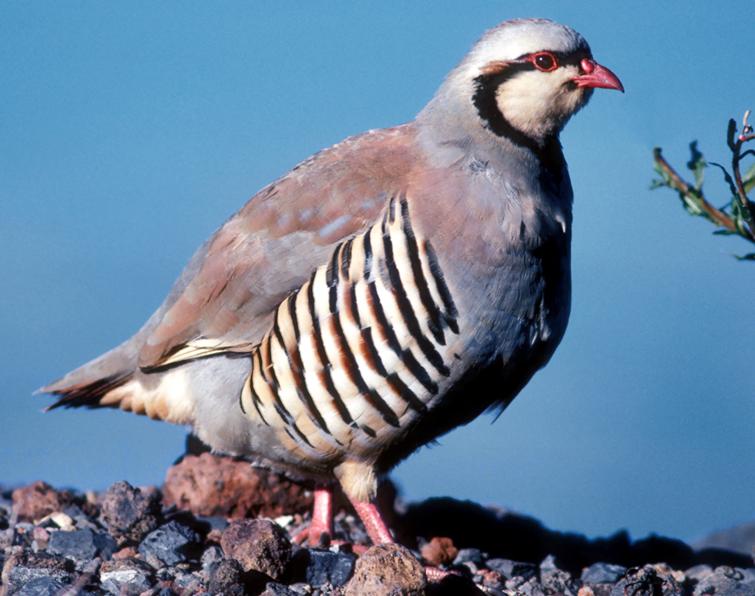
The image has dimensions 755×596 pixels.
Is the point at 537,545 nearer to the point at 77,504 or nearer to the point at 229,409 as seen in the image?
the point at 229,409

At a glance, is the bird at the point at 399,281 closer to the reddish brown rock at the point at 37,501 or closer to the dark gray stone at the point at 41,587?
the reddish brown rock at the point at 37,501

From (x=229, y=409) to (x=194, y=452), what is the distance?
4.12 ft

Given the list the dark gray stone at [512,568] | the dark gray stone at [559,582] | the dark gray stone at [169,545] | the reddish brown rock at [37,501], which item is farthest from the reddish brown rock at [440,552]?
the reddish brown rock at [37,501]

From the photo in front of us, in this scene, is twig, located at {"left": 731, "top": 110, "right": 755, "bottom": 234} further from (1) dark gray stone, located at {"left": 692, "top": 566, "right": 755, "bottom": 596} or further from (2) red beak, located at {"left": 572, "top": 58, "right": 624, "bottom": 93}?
(1) dark gray stone, located at {"left": 692, "top": 566, "right": 755, "bottom": 596}

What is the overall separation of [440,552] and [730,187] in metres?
2.44

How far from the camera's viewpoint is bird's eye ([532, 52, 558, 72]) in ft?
15.6

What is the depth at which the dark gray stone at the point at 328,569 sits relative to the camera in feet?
14.9

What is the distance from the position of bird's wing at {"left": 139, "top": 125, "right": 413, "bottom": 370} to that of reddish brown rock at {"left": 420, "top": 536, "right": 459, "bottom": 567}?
1.42 metres

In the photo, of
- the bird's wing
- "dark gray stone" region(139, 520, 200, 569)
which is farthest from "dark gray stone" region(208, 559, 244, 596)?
the bird's wing

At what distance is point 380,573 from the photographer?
3.81 m

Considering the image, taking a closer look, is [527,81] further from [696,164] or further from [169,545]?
[169,545]

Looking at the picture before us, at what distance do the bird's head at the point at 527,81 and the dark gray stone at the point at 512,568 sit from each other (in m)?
2.06

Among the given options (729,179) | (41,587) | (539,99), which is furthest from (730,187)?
(41,587)

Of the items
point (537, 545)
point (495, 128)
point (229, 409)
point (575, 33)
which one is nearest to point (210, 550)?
point (229, 409)
